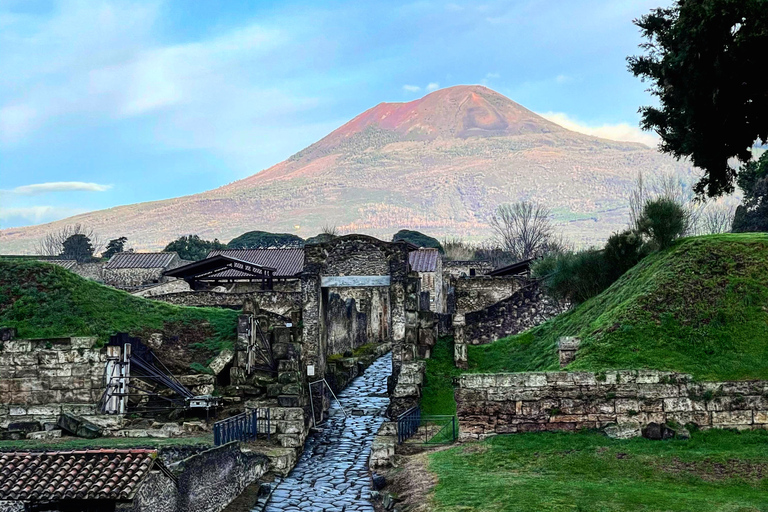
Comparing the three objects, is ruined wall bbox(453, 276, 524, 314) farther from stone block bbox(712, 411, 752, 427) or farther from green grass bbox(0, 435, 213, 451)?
stone block bbox(712, 411, 752, 427)

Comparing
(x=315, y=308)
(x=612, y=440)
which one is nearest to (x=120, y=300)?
(x=315, y=308)

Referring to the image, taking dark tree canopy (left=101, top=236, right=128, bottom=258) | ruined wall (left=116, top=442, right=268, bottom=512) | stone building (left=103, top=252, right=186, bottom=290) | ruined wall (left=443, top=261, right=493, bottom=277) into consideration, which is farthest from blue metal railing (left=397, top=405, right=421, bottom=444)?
dark tree canopy (left=101, top=236, right=128, bottom=258)

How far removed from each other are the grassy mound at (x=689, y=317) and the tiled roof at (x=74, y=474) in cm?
885

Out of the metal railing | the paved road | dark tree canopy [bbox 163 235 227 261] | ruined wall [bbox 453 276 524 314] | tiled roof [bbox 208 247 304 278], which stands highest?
dark tree canopy [bbox 163 235 227 261]

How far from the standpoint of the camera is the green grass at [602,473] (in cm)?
1120

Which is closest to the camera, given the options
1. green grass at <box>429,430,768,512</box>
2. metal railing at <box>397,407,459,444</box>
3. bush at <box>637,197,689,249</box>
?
green grass at <box>429,430,768,512</box>

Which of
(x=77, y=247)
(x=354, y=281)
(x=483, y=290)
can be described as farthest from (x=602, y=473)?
(x=77, y=247)

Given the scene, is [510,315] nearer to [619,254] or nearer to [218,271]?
[619,254]

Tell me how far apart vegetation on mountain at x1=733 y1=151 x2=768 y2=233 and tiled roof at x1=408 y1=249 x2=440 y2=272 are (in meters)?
20.1

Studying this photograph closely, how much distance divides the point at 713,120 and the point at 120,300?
684 inches

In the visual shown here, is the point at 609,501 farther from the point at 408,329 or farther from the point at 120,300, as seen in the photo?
the point at 120,300

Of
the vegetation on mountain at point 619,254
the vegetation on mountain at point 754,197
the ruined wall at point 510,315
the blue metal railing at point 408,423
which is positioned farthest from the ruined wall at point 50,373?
the vegetation on mountain at point 754,197

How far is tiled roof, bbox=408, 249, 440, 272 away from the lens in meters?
56.1

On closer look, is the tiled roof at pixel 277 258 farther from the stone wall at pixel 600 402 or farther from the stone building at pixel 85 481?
the stone building at pixel 85 481
